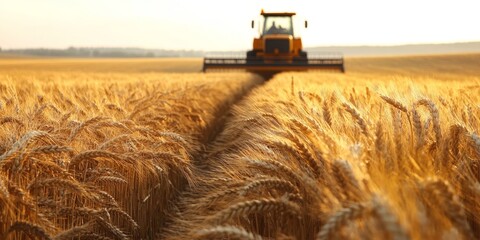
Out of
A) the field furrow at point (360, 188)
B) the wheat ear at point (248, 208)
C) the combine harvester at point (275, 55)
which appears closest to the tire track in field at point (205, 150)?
the field furrow at point (360, 188)

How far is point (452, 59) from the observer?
4828cm

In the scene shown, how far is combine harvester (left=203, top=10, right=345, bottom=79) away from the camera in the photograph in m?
19.7

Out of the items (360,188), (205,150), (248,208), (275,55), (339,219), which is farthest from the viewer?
(275,55)

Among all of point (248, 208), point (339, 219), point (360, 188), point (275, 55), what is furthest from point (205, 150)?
point (275, 55)

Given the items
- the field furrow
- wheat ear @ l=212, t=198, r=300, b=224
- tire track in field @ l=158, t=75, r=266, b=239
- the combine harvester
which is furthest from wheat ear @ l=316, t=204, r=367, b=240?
the combine harvester

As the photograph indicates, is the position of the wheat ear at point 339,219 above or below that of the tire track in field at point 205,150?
above

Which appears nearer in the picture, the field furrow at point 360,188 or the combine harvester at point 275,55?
the field furrow at point 360,188

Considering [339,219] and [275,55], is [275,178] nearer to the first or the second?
[339,219]

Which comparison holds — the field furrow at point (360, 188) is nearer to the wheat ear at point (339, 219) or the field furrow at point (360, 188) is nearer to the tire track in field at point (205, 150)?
the wheat ear at point (339, 219)

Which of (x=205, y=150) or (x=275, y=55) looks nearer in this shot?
(x=205, y=150)

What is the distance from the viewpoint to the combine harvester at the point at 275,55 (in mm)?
19703

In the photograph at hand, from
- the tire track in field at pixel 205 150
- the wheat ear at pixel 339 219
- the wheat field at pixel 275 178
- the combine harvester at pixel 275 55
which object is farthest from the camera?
the combine harvester at pixel 275 55

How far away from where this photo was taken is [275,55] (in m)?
20.5

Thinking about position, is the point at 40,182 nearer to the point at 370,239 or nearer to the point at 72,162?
the point at 72,162
